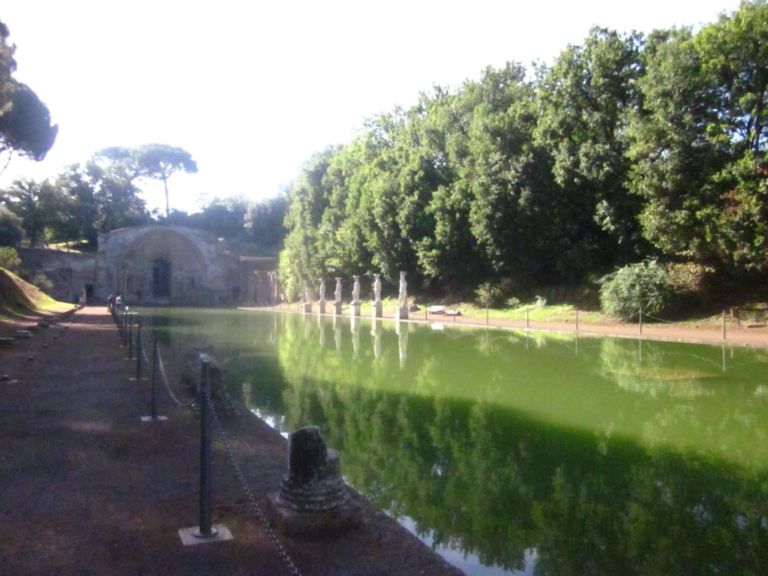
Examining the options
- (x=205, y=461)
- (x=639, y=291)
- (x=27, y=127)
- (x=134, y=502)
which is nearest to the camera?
(x=205, y=461)

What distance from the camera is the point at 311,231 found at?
54.1 metres

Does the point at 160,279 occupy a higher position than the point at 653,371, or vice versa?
the point at 160,279

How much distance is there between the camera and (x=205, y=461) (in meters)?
4.62

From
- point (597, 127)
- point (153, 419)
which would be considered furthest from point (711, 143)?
point (153, 419)

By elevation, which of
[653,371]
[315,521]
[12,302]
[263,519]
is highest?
[12,302]

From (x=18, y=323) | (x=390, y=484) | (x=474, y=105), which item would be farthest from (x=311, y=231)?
(x=390, y=484)

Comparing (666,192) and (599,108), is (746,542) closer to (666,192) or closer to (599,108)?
(666,192)

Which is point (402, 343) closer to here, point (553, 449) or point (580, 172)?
point (580, 172)

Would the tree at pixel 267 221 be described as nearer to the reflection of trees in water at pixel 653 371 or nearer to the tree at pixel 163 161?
the tree at pixel 163 161

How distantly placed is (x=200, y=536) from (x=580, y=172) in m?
27.3

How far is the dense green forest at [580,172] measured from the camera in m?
24.4

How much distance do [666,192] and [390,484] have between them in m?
21.9

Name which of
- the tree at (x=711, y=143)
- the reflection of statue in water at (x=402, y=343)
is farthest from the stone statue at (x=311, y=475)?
the tree at (x=711, y=143)

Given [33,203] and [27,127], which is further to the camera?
[33,203]
